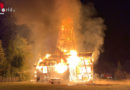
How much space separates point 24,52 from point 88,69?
11669 mm

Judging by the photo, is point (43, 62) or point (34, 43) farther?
A: point (34, 43)

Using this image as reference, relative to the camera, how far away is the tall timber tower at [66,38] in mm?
30625

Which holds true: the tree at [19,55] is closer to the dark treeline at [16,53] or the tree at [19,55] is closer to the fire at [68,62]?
the dark treeline at [16,53]

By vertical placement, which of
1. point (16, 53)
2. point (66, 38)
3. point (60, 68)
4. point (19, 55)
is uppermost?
point (66, 38)

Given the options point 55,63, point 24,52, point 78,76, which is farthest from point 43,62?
point 24,52

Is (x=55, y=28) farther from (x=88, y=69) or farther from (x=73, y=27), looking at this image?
(x=88, y=69)

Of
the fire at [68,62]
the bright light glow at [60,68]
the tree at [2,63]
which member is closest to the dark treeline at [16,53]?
the tree at [2,63]

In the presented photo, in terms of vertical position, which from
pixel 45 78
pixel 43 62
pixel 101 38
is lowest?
pixel 45 78

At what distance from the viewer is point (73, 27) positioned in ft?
104

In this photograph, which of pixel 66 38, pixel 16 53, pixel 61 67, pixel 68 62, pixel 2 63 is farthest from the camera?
pixel 16 53

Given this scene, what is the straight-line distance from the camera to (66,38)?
30.8 m

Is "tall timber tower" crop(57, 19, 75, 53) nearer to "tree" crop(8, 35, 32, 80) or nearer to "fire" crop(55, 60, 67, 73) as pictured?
"fire" crop(55, 60, 67, 73)

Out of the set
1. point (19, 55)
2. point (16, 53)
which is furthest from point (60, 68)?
point (16, 53)

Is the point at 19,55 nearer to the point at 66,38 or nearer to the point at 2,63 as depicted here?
the point at 2,63
